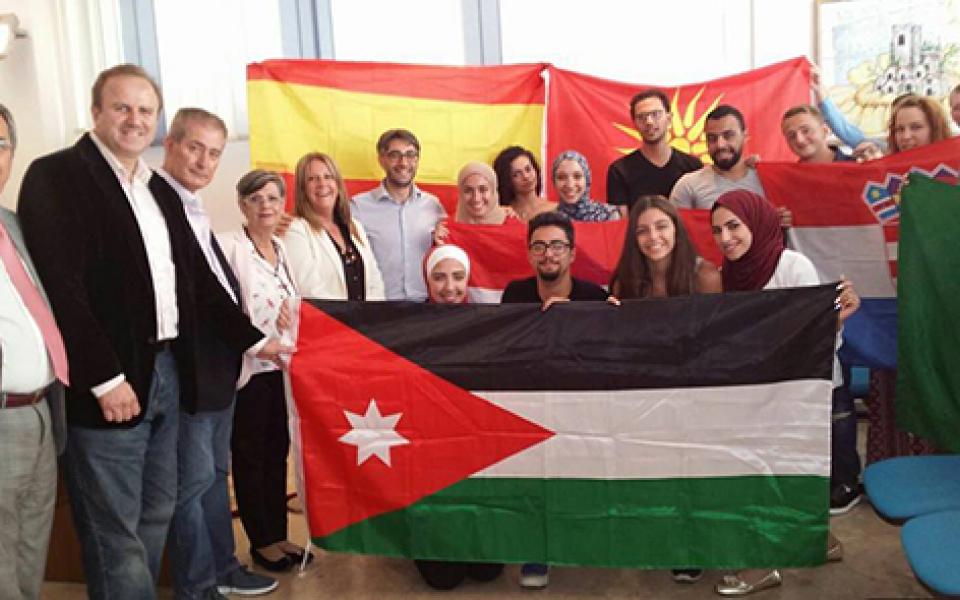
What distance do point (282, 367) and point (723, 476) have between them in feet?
4.37

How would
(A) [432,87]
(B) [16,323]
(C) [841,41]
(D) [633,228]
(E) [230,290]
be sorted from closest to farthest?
(B) [16,323]
(E) [230,290]
(D) [633,228]
(A) [432,87]
(C) [841,41]

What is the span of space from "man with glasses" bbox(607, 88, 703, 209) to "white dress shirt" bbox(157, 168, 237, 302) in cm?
177

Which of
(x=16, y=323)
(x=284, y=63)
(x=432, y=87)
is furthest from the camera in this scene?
(x=432, y=87)

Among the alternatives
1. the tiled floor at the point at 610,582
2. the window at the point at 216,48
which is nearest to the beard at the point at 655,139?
the tiled floor at the point at 610,582

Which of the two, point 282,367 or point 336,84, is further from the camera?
point 336,84

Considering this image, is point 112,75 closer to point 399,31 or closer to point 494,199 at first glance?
point 494,199

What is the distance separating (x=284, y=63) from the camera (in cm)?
407

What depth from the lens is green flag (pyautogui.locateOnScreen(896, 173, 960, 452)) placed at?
2.75 metres

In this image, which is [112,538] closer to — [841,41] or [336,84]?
[336,84]

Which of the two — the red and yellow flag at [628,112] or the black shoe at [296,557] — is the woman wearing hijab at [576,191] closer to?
the red and yellow flag at [628,112]

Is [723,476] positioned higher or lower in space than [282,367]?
lower

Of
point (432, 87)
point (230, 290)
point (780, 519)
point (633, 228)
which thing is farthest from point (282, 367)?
point (432, 87)

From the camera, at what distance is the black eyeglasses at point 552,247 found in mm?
3010

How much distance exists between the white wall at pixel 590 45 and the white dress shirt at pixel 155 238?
3.25 meters
